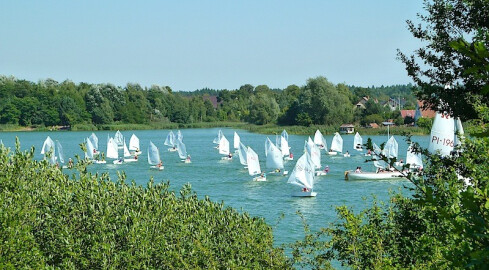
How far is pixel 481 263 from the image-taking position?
12.0 feet

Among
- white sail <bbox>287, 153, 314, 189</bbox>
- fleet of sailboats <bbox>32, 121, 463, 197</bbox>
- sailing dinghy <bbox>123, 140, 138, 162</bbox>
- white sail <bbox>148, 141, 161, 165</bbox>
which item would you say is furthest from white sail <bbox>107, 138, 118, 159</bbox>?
white sail <bbox>287, 153, 314, 189</bbox>

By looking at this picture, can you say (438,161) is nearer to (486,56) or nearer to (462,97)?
(462,97)

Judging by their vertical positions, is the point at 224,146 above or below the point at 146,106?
below

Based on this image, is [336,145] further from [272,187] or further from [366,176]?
[272,187]

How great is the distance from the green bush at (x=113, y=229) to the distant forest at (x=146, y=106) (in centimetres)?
10414

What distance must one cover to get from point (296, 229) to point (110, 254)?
19921 millimetres

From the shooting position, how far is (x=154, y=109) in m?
174

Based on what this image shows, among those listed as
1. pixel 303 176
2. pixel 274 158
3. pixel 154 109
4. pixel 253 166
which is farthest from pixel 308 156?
pixel 154 109

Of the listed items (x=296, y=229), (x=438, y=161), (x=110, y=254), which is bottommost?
(x=296, y=229)

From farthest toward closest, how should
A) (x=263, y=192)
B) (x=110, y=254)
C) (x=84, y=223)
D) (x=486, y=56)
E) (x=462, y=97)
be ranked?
(x=263, y=192) → (x=84, y=223) → (x=110, y=254) → (x=462, y=97) → (x=486, y=56)

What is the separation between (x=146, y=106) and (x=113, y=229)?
515 ft

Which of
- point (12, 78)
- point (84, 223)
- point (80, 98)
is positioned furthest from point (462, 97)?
point (12, 78)

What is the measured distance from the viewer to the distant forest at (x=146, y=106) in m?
126

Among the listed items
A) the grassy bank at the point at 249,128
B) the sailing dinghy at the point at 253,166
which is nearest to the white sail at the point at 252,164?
the sailing dinghy at the point at 253,166
